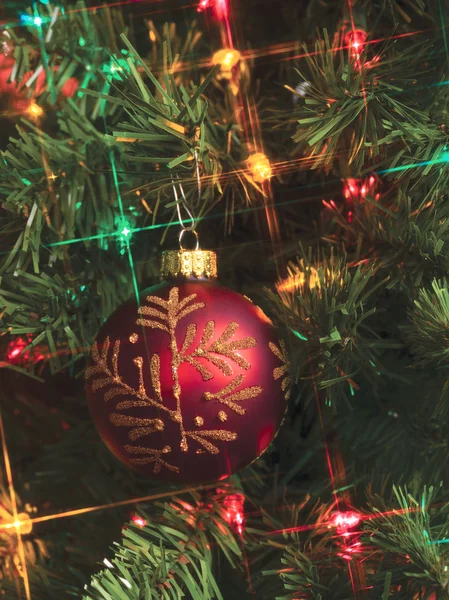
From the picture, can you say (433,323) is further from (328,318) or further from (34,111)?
(34,111)

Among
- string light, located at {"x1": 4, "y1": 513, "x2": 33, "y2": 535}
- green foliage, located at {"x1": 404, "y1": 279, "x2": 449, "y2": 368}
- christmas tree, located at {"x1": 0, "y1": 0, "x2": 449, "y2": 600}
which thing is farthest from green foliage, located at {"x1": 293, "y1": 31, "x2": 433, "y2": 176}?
string light, located at {"x1": 4, "y1": 513, "x2": 33, "y2": 535}

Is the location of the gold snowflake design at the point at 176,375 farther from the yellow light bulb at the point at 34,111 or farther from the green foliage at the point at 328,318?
the yellow light bulb at the point at 34,111

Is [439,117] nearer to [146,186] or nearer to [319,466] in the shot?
[146,186]

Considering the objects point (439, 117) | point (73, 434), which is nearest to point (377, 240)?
point (439, 117)

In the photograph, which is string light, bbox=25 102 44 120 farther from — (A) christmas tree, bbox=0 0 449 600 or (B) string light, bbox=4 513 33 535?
(B) string light, bbox=4 513 33 535

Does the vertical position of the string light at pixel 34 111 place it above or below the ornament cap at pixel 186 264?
above

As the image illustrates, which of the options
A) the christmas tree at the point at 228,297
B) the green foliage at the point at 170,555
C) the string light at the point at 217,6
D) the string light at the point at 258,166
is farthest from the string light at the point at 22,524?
the string light at the point at 217,6
